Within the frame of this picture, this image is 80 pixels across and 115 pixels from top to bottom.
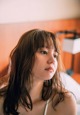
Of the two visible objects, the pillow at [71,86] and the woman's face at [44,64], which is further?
the pillow at [71,86]

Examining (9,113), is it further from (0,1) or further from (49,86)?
(0,1)

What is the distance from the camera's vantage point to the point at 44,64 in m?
0.84

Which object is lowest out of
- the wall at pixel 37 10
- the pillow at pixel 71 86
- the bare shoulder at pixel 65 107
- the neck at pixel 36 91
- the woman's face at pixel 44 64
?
the pillow at pixel 71 86

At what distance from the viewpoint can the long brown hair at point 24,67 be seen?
2.81 feet

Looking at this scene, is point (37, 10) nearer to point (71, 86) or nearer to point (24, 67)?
point (71, 86)

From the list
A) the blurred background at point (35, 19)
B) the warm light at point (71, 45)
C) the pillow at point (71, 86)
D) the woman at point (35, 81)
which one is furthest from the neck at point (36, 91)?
the warm light at point (71, 45)

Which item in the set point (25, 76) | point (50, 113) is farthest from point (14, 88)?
point (50, 113)

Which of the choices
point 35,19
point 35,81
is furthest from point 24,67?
point 35,19

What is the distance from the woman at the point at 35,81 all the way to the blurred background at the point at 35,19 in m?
0.78

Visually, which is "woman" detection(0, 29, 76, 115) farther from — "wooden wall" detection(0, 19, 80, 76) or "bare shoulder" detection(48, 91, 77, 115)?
"wooden wall" detection(0, 19, 80, 76)

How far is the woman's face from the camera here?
0.84 metres

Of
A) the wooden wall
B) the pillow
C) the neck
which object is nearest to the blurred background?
the wooden wall

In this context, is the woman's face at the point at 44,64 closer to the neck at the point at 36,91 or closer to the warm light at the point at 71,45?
the neck at the point at 36,91

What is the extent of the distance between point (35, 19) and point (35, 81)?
3.49 ft
